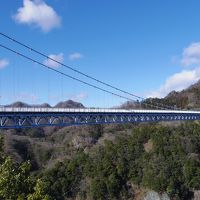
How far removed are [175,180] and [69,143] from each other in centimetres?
3228

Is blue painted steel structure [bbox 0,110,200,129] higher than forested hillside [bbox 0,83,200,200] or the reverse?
higher

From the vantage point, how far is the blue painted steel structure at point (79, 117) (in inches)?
1945

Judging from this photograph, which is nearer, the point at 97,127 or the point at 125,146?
the point at 125,146

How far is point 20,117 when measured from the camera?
49.7m

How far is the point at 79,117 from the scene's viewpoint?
58875mm

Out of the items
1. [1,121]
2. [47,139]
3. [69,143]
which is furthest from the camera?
[47,139]

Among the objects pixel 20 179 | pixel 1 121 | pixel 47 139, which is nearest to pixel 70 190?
pixel 1 121

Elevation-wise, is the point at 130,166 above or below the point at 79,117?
below

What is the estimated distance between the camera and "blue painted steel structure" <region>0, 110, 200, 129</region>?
49.4 metres

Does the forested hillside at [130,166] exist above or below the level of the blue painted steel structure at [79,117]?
below

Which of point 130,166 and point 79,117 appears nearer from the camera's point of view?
point 79,117

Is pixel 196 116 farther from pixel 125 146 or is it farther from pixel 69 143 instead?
pixel 69 143

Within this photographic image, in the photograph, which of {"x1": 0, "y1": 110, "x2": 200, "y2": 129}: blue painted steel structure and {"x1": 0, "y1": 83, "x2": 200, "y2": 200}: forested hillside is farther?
{"x1": 0, "y1": 83, "x2": 200, "y2": 200}: forested hillside

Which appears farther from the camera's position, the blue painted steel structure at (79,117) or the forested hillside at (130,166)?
the forested hillside at (130,166)
